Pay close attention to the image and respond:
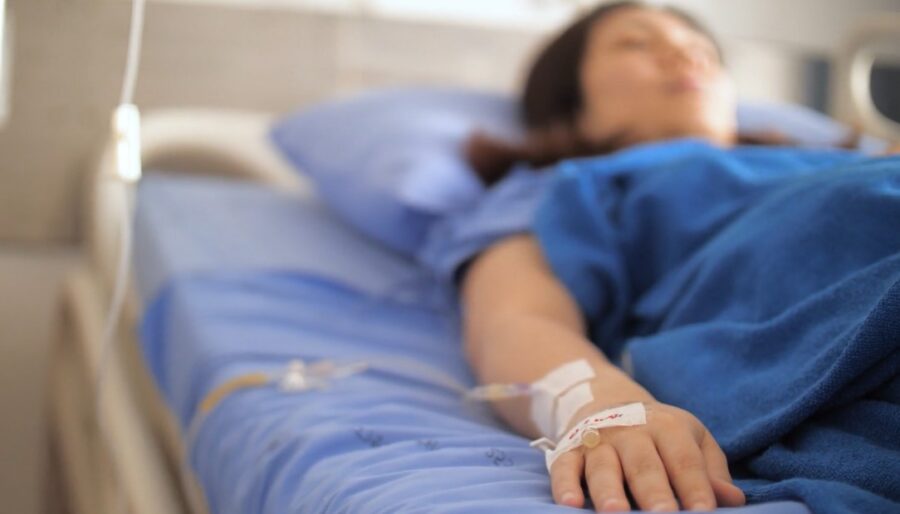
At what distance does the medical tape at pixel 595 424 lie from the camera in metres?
0.60

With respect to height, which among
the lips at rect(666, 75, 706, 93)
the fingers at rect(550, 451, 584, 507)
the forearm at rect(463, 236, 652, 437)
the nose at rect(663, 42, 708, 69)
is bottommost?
the forearm at rect(463, 236, 652, 437)

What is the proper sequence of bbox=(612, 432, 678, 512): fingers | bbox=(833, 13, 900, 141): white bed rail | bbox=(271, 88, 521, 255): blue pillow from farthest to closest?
bbox=(833, 13, 900, 141): white bed rail, bbox=(271, 88, 521, 255): blue pillow, bbox=(612, 432, 678, 512): fingers

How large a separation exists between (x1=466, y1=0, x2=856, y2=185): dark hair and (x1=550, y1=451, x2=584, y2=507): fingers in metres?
0.76

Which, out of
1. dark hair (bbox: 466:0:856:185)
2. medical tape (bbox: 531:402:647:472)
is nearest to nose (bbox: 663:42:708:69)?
dark hair (bbox: 466:0:856:185)

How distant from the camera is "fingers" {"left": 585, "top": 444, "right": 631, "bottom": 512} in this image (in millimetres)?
544

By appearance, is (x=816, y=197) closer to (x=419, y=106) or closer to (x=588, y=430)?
(x=588, y=430)

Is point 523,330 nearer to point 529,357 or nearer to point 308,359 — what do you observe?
point 529,357

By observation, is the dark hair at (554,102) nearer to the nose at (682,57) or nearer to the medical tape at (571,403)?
the nose at (682,57)

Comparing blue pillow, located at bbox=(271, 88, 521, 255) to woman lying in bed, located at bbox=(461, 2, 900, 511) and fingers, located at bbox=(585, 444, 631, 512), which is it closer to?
woman lying in bed, located at bbox=(461, 2, 900, 511)

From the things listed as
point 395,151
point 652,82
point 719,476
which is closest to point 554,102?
point 652,82

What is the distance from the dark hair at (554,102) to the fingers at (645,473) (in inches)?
30.3

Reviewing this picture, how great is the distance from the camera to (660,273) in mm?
1031

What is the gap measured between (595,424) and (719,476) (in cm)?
8

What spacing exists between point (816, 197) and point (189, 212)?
2.92ft
